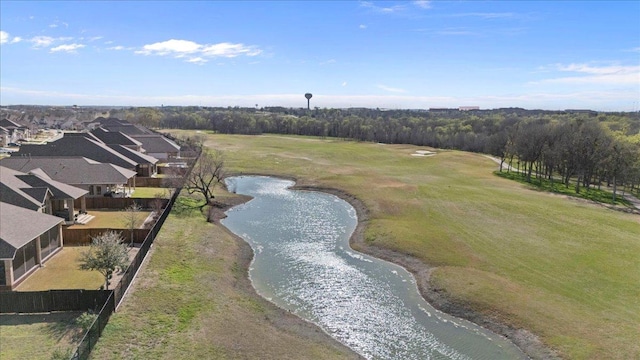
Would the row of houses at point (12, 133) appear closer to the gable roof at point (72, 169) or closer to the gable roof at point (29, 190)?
the gable roof at point (72, 169)

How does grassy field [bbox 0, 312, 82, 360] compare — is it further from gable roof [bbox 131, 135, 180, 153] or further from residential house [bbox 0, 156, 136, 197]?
gable roof [bbox 131, 135, 180, 153]

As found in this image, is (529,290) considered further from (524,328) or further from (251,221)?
(251,221)

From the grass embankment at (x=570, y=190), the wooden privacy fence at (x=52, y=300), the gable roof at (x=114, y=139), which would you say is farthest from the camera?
the gable roof at (x=114, y=139)

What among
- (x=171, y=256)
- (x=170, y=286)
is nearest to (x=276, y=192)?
(x=171, y=256)

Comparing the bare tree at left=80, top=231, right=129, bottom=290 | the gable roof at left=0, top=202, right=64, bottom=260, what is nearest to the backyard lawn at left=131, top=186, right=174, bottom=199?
the gable roof at left=0, top=202, right=64, bottom=260

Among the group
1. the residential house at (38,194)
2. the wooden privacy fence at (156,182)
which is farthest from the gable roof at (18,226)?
the wooden privacy fence at (156,182)

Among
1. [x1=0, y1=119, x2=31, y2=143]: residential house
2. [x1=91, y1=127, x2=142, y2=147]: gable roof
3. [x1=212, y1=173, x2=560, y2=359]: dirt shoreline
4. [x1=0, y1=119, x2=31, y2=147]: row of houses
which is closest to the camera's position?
[x1=212, y1=173, x2=560, y2=359]: dirt shoreline
